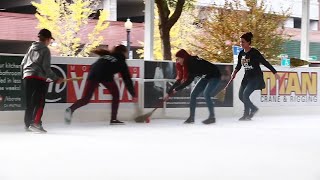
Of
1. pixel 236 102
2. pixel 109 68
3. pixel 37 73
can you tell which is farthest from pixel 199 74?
pixel 37 73

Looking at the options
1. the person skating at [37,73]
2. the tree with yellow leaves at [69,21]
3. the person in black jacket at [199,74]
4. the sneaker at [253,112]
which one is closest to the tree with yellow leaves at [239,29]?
the sneaker at [253,112]

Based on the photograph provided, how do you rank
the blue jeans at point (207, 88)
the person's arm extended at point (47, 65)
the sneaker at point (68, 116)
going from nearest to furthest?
the person's arm extended at point (47, 65), the sneaker at point (68, 116), the blue jeans at point (207, 88)

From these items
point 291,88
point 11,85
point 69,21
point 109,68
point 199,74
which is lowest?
point 291,88

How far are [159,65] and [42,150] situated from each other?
5.86 meters

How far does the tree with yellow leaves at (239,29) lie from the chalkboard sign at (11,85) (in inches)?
467

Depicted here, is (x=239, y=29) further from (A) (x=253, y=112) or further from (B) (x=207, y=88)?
(B) (x=207, y=88)

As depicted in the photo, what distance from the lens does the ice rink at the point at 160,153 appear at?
4672 mm

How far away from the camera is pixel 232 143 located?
7.18 metres

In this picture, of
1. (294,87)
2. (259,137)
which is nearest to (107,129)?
(259,137)

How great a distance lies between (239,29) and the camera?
21.3 metres

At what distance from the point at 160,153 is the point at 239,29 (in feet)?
51.7

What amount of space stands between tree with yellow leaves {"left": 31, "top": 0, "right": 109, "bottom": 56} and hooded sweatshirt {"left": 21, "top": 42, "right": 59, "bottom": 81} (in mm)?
23225

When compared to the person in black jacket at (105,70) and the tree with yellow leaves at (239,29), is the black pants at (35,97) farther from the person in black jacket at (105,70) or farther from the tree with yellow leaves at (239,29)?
the tree with yellow leaves at (239,29)

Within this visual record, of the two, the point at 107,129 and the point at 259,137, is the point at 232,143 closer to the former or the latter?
the point at 259,137
